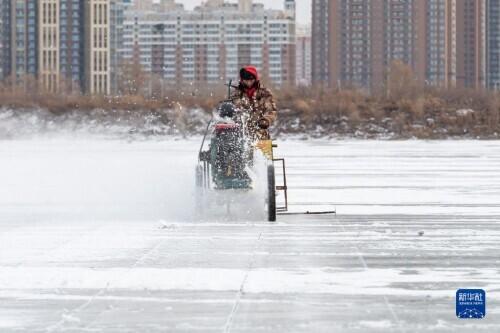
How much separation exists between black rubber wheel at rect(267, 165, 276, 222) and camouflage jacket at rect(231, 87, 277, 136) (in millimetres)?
1018

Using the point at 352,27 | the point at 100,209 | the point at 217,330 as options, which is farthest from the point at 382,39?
the point at 217,330

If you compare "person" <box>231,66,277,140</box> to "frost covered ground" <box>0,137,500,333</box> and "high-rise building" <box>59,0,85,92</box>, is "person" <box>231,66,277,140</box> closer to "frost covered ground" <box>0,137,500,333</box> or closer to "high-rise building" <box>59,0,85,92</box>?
"frost covered ground" <box>0,137,500,333</box>

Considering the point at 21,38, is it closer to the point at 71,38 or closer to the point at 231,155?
the point at 71,38

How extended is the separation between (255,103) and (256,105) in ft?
0.11

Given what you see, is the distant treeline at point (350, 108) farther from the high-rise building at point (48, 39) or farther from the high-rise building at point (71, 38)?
the high-rise building at point (71, 38)

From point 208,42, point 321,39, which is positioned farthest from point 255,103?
point 208,42

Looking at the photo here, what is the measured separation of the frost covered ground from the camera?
8.34 m

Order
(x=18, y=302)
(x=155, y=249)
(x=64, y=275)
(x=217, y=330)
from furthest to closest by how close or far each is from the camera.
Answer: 1. (x=155, y=249)
2. (x=64, y=275)
3. (x=18, y=302)
4. (x=217, y=330)

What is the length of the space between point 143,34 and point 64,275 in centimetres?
17845

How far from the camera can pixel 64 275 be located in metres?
10.4

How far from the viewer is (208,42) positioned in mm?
188875

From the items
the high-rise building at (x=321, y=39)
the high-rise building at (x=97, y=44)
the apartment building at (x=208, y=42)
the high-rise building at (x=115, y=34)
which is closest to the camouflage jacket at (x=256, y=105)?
the high-rise building at (x=321, y=39)

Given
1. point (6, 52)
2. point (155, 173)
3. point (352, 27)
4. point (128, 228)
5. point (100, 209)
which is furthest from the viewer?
point (6, 52)

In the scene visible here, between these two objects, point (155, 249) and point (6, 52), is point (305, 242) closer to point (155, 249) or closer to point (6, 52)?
point (155, 249)
